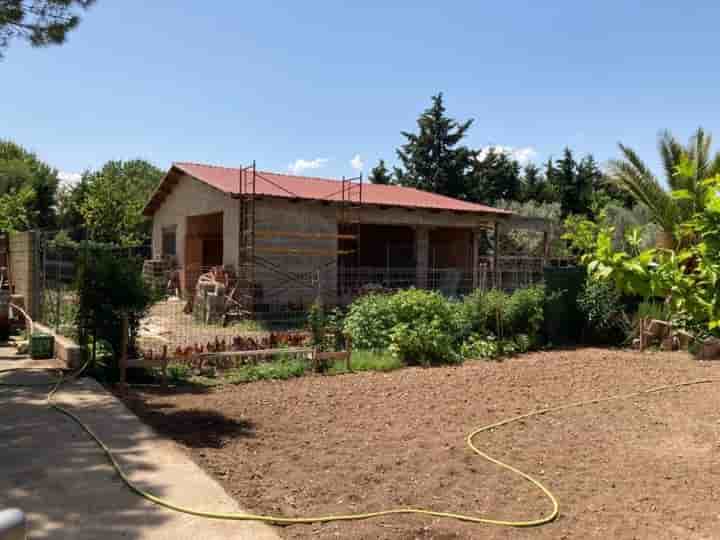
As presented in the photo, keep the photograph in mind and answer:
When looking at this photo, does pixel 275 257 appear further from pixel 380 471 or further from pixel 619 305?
pixel 380 471

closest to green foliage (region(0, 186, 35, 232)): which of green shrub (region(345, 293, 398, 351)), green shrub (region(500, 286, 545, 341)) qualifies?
green shrub (region(345, 293, 398, 351))

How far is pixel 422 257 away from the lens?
20625mm

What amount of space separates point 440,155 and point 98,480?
33.9 m

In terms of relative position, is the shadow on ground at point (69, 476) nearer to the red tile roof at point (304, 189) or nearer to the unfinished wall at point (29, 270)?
the unfinished wall at point (29, 270)

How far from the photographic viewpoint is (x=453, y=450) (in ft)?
18.0

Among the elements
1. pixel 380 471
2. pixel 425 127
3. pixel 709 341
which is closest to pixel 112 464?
pixel 380 471

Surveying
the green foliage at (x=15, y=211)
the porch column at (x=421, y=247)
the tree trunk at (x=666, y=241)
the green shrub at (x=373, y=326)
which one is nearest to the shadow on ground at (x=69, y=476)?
the green shrub at (x=373, y=326)

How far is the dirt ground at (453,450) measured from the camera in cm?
408

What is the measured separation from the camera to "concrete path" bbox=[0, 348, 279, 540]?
11.6ft

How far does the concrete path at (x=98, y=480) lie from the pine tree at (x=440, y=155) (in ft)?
104

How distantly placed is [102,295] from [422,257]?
13.7 metres

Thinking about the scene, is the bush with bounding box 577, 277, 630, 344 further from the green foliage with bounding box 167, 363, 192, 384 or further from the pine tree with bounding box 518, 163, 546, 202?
the pine tree with bounding box 518, 163, 546, 202

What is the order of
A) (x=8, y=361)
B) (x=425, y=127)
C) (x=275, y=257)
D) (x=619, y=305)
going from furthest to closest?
(x=425, y=127) < (x=275, y=257) < (x=619, y=305) < (x=8, y=361)

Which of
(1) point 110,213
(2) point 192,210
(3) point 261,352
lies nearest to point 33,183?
(1) point 110,213
